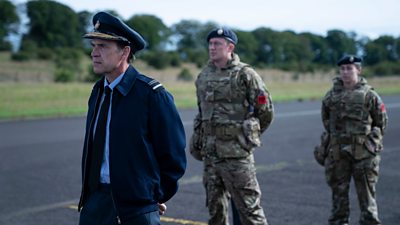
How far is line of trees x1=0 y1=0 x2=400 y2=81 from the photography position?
200 feet

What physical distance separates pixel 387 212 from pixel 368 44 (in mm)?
69524

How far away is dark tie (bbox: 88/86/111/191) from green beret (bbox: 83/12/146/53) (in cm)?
35

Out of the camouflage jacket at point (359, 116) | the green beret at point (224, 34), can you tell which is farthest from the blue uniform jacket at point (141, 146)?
the camouflage jacket at point (359, 116)

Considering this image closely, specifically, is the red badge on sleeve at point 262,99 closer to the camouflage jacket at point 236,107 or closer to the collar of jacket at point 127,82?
the camouflage jacket at point 236,107

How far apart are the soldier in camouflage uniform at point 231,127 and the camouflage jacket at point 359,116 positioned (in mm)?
1143

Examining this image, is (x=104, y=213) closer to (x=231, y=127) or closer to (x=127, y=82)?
(x=127, y=82)

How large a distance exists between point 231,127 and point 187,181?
434cm

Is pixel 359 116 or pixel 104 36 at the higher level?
pixel 104 36

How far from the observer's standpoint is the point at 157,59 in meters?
60.2

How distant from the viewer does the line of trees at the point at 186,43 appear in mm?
61000

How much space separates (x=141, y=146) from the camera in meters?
3.76

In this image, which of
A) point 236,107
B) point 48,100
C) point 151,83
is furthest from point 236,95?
point 48,100

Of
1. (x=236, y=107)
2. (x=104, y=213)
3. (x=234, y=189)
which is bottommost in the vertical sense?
(x=234, y=189)

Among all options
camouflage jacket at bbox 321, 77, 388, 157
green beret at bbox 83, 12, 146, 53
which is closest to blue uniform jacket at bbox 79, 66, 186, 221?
green beret at bbox 83, 12, 146, 53
